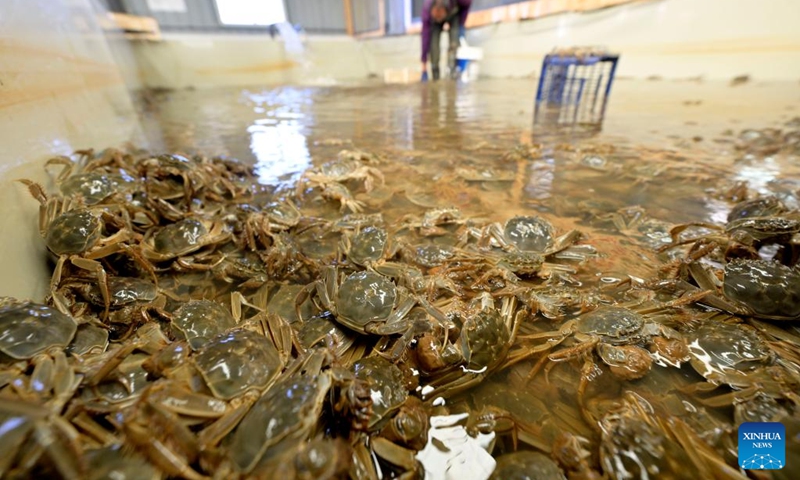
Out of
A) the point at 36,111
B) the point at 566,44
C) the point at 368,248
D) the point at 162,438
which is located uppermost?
the point at 566,44

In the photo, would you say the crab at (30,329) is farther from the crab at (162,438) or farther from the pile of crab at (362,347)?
the crab at (162,438)

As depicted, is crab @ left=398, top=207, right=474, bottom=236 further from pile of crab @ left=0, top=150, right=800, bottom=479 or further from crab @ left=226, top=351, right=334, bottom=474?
crab @ left=226, top=351, right=334, bottom=474

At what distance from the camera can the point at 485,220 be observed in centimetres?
337

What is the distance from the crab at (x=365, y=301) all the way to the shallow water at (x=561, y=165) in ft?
2.04

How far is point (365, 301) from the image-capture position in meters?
2.00

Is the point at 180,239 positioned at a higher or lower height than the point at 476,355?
higher

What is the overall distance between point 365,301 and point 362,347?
271mm

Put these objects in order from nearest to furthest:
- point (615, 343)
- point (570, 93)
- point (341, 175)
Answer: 1. point (615, 343)
2. point (341, 175)
3. point (570, 93)

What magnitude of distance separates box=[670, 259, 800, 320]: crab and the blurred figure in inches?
610

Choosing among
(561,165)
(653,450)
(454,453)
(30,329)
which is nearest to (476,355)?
(454,453)

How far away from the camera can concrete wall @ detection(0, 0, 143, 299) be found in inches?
84.8

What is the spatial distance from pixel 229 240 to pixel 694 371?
3.39 metres

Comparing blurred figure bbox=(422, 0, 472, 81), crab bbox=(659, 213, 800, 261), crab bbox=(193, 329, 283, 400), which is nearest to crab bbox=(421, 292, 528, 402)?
crab bbox=(193, 329, 283, 400)

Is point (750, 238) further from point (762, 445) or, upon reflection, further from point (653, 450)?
point (653, 450)
